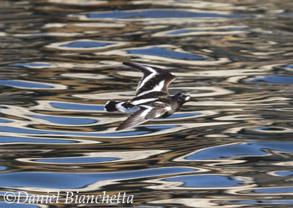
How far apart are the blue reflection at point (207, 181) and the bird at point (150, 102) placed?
2.21 feet

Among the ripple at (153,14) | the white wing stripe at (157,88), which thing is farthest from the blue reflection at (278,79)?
the ripple at (153,14)

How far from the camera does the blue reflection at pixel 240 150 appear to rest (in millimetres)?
8344

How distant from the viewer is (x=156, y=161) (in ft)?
26.9

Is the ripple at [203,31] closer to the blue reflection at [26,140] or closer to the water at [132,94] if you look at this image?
the water at [132,94]

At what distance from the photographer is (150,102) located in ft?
27.3

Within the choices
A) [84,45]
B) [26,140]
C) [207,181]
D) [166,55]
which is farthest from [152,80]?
[84,45]

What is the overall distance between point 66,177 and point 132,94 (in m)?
3.46

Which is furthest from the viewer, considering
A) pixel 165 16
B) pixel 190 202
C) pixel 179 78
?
pixel 165 16

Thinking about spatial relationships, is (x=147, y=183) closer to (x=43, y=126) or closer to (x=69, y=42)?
(x=43, y=126)

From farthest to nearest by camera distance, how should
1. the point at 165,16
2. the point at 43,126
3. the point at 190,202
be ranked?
the point at 165,16 → the point at 43,126 → the point at 190,202

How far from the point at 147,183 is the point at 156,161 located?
0.69m

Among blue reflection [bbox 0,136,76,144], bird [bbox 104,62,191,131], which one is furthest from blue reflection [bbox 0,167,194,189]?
blue reflection [bbox 0,136,76,144]

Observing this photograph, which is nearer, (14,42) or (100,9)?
(14,42)


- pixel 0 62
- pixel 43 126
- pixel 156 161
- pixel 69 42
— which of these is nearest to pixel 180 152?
pixel 156 161
